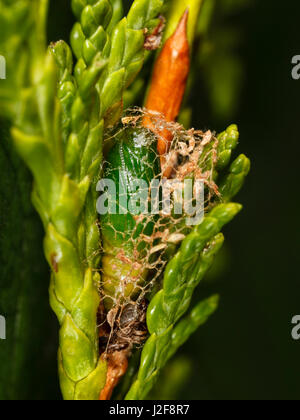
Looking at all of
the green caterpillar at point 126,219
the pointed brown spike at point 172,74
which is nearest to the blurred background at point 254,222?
the pointed brown spike at point 172,74

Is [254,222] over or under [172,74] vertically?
under

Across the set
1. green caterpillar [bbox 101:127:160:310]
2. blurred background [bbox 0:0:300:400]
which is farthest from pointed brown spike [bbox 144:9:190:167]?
blurred background [bbox 0:0:300:400]

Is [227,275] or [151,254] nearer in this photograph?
[151,254]

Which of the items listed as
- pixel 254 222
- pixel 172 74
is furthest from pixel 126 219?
pixel 254 222

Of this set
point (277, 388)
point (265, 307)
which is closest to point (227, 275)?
point (265, 307)

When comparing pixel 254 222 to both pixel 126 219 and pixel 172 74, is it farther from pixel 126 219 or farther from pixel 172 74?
pixel 126 219

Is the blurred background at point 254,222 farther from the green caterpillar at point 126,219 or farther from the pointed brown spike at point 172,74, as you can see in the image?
the green caterpillar at point 126,219

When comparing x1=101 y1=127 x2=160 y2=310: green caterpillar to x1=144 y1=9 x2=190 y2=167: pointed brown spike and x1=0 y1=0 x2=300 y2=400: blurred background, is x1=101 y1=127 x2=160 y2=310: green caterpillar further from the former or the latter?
x1=0 y1=0 x2=300 y2=400: blurred background

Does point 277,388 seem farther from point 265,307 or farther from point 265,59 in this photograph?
point 265,59
